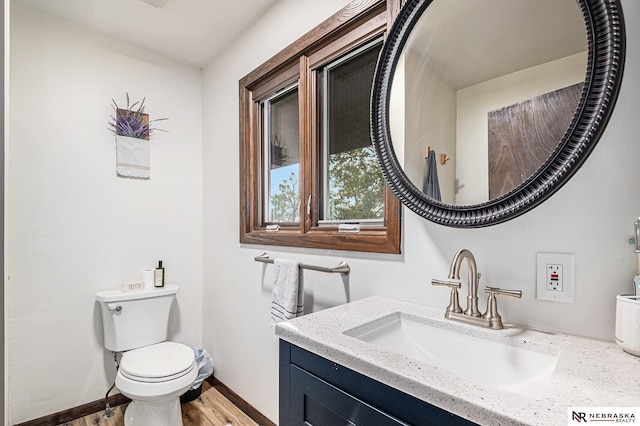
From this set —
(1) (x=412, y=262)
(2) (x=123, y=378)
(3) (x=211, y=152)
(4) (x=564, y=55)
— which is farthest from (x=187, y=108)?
(4) (x=564, y=55)

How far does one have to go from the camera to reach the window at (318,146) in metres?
1.31

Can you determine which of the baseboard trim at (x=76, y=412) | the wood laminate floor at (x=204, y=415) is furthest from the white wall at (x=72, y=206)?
the wood laminate floor at (x=204, y=415)

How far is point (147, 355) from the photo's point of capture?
170 cm

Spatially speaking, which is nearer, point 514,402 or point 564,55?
point 514,402

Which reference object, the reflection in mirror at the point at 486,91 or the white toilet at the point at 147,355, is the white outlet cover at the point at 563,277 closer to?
the reflection in mirror at the point at 486,91

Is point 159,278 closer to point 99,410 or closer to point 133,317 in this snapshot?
point 133,317

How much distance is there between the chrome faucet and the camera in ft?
2.78

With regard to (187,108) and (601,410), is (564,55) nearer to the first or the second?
(601,410)

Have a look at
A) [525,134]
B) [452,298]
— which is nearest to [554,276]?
[452,298]

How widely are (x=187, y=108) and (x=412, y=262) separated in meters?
2.06

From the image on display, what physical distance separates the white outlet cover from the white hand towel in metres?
0.93

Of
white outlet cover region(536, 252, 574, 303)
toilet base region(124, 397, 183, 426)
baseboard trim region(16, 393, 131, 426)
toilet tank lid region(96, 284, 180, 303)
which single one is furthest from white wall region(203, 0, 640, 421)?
baseboard trim region(16, 393, 131, 426)

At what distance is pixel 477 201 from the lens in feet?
2.99

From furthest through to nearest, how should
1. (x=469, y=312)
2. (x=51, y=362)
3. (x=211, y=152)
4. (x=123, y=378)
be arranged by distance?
(x=211, y=152) < (x=51, y=362) < (x=123, y=378) < (x=469, y=312)
